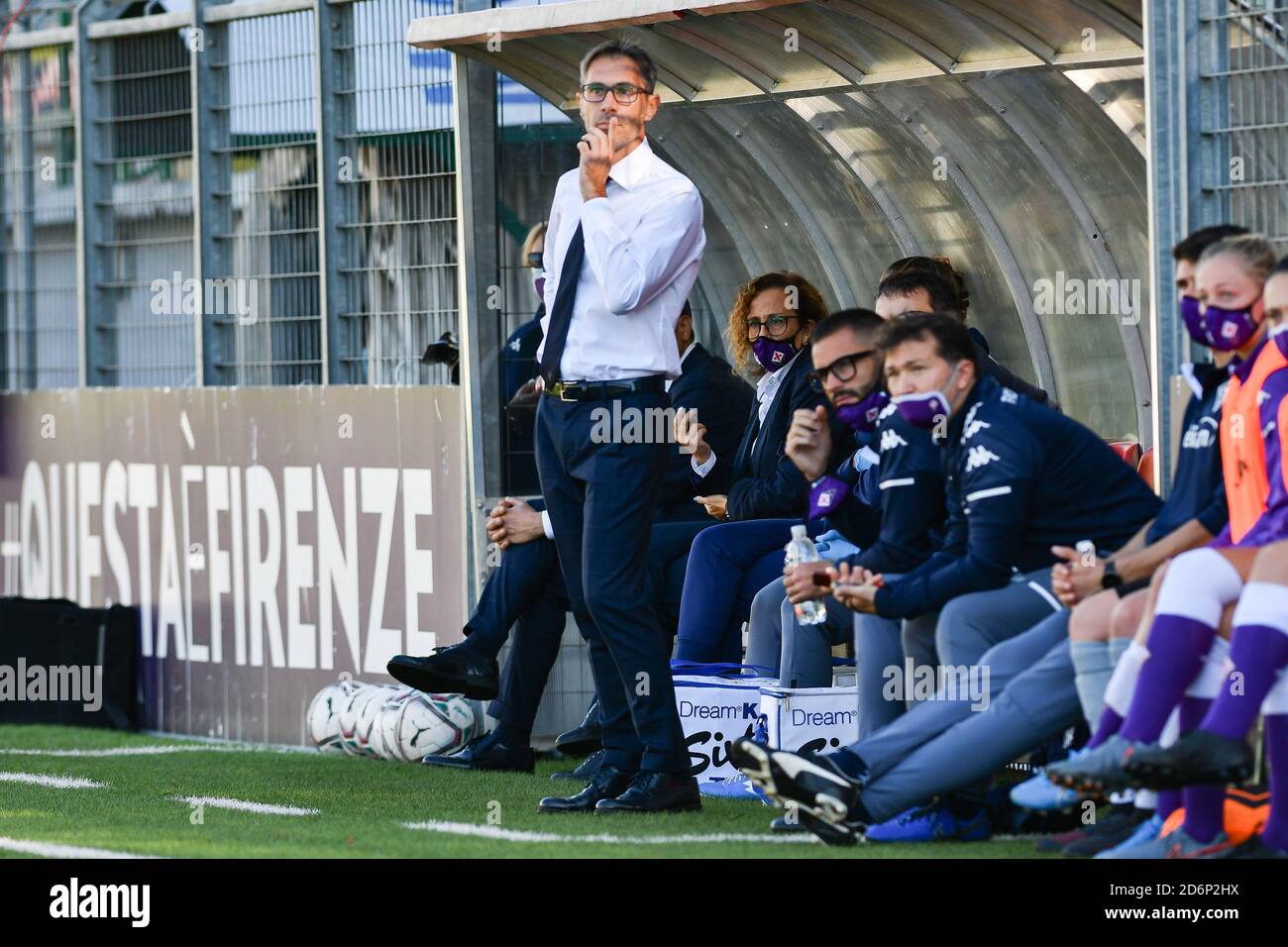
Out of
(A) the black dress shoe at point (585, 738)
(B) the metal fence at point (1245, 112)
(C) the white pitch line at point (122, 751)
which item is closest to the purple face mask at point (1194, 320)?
(B) the metal fence at point (1245, 112)

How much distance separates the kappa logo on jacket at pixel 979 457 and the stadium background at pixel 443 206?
109 centimetres

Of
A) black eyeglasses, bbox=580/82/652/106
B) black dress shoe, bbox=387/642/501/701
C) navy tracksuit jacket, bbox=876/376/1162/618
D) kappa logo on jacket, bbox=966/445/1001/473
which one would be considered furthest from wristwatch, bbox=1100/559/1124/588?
black dress shoe, bbox=387/642/501/701

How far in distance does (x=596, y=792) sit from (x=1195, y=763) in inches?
90.4

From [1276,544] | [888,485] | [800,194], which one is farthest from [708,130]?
[1276,544]

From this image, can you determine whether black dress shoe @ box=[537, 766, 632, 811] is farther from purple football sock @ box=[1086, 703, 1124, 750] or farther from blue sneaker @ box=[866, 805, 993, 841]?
purple football sock @ box=[1086, 703, 1124, 750]

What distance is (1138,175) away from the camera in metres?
8.40

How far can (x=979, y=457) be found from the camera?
19.4 ft

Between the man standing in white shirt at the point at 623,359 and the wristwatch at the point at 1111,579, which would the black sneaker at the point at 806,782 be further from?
the man standing in white shirt at the point at 623,359

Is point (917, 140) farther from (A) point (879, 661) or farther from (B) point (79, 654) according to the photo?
(B) point (79, 654)

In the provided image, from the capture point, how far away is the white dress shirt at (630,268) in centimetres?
641

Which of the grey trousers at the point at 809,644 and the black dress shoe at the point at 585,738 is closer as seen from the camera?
the grey trousers at the point at 809,644

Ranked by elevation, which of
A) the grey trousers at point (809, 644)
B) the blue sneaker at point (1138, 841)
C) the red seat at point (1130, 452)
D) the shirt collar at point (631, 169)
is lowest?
the blue sneaker at point (1138, 841)

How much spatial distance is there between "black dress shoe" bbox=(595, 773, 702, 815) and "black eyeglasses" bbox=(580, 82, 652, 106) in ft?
6.23

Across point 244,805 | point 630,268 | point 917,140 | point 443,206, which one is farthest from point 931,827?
point 443,206
